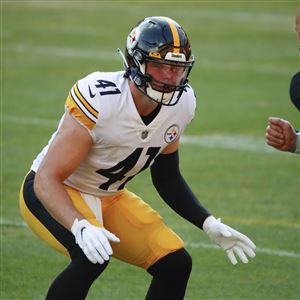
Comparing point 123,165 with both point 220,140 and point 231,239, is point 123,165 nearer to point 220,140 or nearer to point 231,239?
point 231,239

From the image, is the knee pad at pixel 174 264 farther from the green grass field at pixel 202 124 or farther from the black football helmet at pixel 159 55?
the green grass field at pixel 202 124

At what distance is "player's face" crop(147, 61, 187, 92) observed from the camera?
4.79 meters

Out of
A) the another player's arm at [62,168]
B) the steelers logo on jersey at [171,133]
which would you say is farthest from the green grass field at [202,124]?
the another player's arm at [62,168]

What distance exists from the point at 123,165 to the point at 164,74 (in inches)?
20.0

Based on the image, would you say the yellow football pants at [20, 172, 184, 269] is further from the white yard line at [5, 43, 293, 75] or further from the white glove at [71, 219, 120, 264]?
the white yard line at [5, 43, 293, 75]

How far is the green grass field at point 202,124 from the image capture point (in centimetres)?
646

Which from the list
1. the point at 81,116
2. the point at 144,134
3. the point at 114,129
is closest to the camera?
the point at 81,116

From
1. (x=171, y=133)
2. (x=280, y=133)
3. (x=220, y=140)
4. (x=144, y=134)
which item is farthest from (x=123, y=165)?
(x=220, y=140)

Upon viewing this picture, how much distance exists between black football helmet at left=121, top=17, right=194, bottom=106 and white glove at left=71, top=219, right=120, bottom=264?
79 cm

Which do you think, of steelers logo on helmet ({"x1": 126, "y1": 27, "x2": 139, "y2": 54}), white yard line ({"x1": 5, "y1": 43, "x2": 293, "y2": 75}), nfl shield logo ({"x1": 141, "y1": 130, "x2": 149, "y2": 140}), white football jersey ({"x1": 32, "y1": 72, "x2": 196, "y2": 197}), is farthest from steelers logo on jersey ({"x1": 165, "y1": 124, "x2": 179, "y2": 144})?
white yard line ({"x1": 5, "y1": 43, "x2": 293, "y2": 75})

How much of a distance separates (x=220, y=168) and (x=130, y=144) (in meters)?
4.78

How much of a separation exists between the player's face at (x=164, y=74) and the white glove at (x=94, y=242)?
0.83 metres

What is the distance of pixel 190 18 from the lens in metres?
20.4

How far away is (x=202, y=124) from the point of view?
11.4 meters
